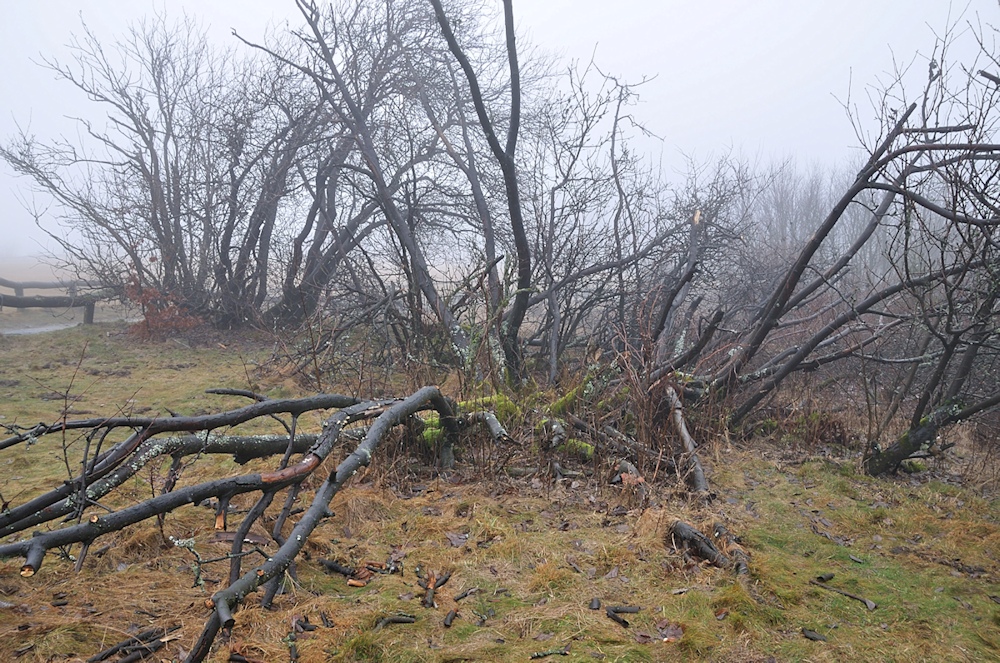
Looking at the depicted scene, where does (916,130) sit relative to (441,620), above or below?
above

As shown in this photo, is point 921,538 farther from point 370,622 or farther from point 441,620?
point 370,622

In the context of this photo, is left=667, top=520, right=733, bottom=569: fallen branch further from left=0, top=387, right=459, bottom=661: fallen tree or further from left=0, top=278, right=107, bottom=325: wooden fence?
left=0, top=278, right=107, bottom=325: wooden fence

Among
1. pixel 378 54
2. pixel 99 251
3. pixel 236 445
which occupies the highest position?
pixel 378 54

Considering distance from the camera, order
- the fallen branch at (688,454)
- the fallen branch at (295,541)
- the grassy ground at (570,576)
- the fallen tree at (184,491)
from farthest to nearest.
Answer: the fallen branch at (688,454) → the grassy ground at (570,576) → the fallen tree at (184,491) → the fallen branch at (295,541)

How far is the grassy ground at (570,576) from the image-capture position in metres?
2.75

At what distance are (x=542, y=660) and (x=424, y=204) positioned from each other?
10.7 m

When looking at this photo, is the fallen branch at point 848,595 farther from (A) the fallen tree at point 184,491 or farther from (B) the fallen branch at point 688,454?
(A) the fallen tree at point 184,491

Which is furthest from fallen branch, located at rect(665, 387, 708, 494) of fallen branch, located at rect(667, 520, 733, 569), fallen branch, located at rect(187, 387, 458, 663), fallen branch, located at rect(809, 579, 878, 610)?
fallen branch, located at rect(187, 387, 458, 663)

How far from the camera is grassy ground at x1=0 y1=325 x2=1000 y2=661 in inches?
108

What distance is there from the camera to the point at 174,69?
1419 centimetres

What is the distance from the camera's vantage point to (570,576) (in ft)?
11.1

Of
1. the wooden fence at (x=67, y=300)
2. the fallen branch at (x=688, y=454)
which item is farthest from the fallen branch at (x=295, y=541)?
the wooden fence at (x=67, y=300)

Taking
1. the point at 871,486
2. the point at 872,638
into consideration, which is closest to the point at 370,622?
the point at 872,638

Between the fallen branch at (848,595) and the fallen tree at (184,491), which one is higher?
the fallen tree at (184,491)
